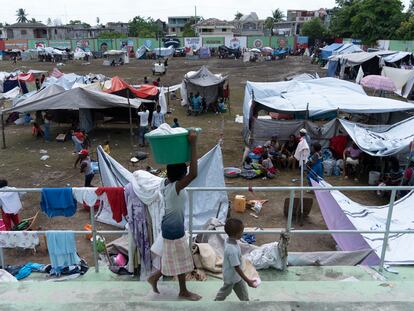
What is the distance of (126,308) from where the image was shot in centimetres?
305

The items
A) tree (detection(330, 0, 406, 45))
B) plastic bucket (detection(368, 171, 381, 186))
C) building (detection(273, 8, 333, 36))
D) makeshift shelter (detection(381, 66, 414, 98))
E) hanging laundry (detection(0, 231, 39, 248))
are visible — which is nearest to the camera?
hanging laundry (detection(0, 231, 39, 248))

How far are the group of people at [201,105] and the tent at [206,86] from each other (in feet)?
0.81

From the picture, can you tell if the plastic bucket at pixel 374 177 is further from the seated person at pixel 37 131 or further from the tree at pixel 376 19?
the tree at pixel 376 19

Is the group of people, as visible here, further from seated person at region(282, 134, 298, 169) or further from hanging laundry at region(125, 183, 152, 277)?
hanging laundry at region(125, 183, 152, 277)

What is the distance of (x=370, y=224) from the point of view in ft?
21.2

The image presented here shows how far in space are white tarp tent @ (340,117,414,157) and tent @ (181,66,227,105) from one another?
9.25 m

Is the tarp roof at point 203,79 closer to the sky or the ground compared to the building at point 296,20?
closer to the ground

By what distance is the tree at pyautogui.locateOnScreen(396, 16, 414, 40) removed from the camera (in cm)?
3430

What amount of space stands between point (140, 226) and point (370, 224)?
399 centimetres

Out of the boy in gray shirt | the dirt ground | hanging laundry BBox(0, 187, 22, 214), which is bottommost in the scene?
the dirt ground

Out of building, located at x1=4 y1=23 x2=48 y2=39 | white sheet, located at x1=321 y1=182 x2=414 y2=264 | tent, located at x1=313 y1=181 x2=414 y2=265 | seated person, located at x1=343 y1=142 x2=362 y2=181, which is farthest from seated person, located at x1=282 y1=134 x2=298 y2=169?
building, located at x1=4 y1=23 x2=48 y2=39

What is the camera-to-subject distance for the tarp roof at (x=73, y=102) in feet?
46.7

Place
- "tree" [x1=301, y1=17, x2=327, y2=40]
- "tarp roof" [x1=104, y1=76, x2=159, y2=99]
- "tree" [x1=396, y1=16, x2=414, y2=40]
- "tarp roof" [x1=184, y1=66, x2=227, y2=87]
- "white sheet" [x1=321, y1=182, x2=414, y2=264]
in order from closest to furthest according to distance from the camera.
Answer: "white sheet" [x1=321, y1=182, x2=414, y2=264] < "tarp roof" [x1=104, y1=76, x2=159, y2=99] < "tarp roof" [x1=184, y1=66, x2=227, y2=87] < "tree" [x1=396, y1=16, x2=414, y2=40] < "tree" [x1=301, y1=17, x2=327, y2=40]

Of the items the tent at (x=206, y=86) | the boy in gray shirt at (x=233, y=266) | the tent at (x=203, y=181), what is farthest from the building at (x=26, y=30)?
the boy in gray shirt at (x=233, y=266)
